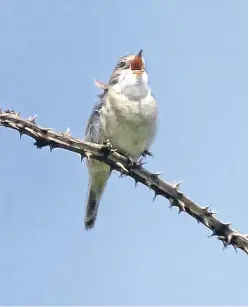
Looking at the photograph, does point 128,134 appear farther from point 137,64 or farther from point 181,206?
point 181,206

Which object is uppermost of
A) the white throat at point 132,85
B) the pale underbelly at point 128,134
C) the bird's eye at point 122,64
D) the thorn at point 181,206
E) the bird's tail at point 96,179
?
the bird's eye at point 122,64

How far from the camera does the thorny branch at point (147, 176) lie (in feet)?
12.0

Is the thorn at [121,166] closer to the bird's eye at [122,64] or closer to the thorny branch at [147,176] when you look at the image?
the thorny branch at [147,176]

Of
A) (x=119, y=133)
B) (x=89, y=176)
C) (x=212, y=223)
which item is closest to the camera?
(x=212, y=223)

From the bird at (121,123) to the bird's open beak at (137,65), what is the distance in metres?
0.04

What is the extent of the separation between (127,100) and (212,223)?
3507 mm

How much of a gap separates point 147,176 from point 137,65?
360cm

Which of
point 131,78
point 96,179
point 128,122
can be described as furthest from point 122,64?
point 96,179

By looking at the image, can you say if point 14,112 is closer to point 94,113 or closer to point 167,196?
point 167,196

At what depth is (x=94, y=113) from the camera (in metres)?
7.27

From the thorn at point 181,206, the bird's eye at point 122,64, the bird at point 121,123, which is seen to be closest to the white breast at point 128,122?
the bird at point 121,123

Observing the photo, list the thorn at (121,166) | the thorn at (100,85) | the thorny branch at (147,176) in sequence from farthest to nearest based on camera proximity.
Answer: the thorn at (100,85)
the thorn at (121,166)
the thorny branch at (147,176)

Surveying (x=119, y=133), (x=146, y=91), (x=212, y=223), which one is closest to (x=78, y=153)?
(x=212, y=223)

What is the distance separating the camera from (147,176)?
4402mm
